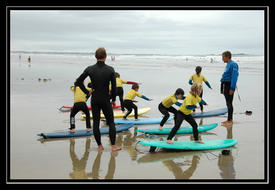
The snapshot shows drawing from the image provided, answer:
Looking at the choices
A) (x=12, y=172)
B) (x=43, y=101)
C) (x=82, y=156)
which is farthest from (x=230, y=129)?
(x=43, y=101)

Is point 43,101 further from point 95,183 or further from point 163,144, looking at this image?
point 95,183

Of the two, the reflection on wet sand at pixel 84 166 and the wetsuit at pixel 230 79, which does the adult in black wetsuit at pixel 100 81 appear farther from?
the wetsuit at pixel 230 79

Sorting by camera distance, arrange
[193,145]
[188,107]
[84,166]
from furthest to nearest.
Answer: [188,107], [193,145], [84,166]

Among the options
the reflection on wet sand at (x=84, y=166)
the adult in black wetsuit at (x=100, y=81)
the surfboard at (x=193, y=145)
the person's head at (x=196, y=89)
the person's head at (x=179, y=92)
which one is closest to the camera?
the reflection on wet sand at (x=84, y=166)

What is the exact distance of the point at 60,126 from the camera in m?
9.65

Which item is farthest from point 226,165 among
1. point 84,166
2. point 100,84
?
point 100,84

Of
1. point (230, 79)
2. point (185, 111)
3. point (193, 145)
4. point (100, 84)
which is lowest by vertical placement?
point (193, 145)

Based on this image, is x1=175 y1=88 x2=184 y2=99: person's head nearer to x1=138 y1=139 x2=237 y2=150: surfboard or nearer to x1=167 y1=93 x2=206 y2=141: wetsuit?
x1=167 y1=93 x2=206 y2=141: wetsuit

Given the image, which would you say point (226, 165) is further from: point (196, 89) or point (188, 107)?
point (196, 89)

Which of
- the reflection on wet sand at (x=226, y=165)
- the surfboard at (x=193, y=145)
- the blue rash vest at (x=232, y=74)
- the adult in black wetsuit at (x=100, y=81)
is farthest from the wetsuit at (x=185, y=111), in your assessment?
the blue rash vest at (x=232, y=74)

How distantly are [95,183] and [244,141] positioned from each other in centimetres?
431

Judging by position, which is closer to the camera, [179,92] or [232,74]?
[179,92]

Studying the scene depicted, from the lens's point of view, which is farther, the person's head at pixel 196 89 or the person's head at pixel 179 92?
the person's head at pixel 179 92

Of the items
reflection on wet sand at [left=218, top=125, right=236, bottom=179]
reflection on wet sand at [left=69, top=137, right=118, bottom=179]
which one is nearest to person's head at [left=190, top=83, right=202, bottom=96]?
reflection on wet sand at [left=218, top=125, right=236, bottom=179]
